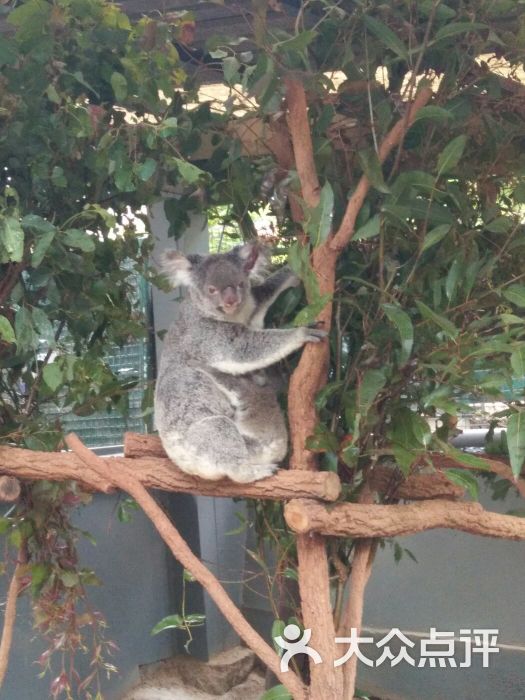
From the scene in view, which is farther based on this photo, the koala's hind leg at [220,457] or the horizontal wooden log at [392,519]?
the koala's hind leg at [220,457]

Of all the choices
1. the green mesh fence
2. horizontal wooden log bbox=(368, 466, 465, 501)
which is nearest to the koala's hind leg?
horizontal wooden log bbox=(368, 466, 465, 501)

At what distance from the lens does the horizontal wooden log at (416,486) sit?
2.15 metres

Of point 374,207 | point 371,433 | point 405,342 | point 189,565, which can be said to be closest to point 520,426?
point 405,342

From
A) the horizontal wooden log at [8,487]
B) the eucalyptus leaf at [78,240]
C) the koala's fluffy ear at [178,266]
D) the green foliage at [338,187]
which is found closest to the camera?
the green foliage at [338,187]

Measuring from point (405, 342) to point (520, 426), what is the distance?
0.29m

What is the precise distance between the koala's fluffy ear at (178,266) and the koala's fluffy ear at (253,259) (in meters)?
0.18

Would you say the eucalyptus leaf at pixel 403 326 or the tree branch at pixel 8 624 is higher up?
the eucalyptus leaf at pixel 403 326

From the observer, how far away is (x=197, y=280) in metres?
2.63

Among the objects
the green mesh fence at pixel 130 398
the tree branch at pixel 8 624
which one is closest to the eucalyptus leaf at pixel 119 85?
the tree branch at pixel 8 624

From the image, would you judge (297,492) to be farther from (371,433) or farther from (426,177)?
(426,177)

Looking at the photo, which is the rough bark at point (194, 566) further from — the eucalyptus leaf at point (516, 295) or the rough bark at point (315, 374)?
the eucalyptus leaf at point (516, 295)

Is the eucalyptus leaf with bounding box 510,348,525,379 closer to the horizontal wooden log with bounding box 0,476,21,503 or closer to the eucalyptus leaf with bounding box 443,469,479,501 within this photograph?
the eucalyptus leaf with bounding box 443,469,479,501

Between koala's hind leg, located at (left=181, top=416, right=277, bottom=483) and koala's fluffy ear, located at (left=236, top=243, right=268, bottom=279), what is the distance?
1.82ft

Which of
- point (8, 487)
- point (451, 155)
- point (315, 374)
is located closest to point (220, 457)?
point (315, 374)
